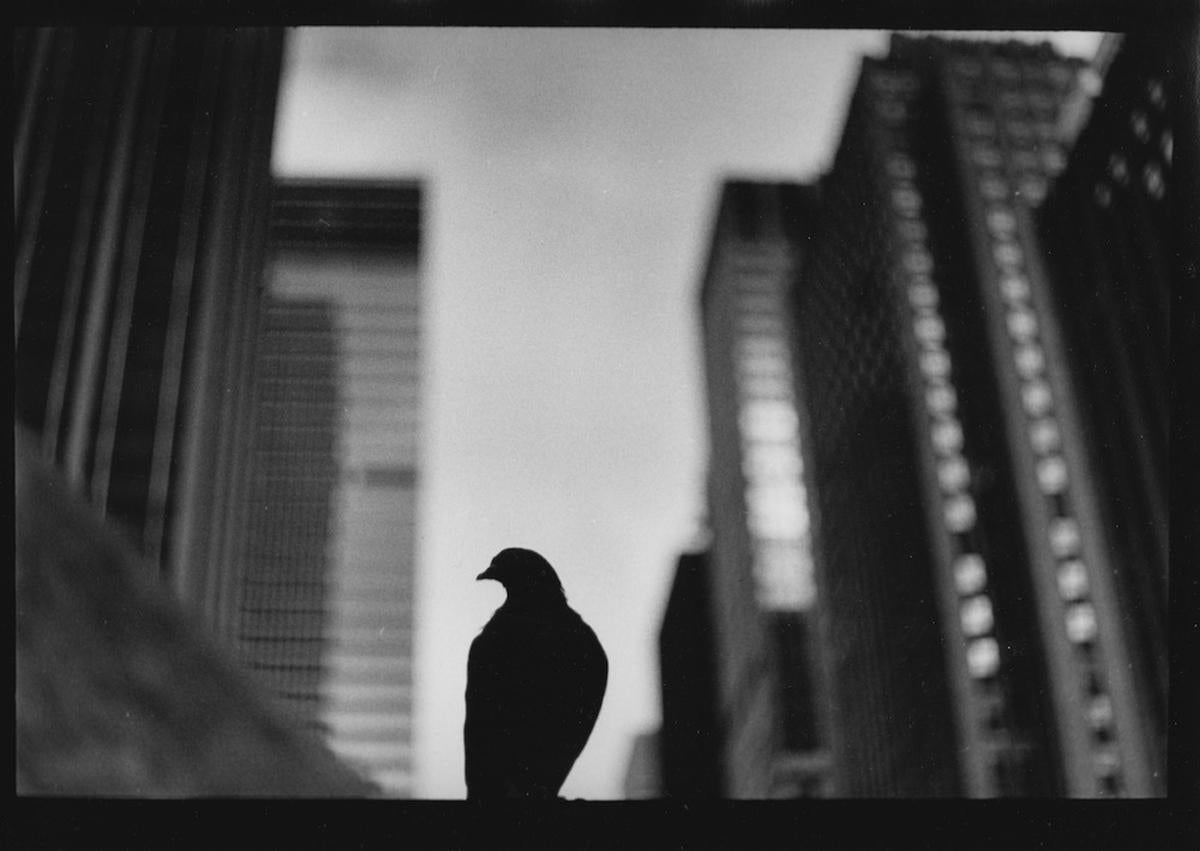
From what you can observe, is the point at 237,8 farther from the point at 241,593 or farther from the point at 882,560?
the point at 241,593

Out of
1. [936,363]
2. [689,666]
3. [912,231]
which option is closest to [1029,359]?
[936,363]

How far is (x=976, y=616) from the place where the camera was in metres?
56.2

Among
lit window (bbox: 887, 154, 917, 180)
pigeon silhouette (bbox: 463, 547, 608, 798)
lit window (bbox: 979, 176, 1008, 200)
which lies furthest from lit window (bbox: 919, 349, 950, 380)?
pigeon silhouette (bbox: 463, 547, 608, 798)

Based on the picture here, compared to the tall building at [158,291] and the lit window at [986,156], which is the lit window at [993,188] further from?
the tall building at [158,291]

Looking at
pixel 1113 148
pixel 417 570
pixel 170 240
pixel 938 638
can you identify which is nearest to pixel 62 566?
pixel 1113 148

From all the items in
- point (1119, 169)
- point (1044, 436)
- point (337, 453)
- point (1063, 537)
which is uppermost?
point (337, 453)

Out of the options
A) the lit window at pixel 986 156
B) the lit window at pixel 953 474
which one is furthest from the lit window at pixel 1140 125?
the lit window at pixel 953 474

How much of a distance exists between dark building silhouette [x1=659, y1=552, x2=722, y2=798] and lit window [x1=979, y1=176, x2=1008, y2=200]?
173 ft

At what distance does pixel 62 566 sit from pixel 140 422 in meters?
53.5

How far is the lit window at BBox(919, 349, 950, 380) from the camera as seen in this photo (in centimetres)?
5925

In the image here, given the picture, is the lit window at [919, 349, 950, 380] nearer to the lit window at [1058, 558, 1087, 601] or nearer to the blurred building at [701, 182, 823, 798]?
the lit window at [1058, 558, 1087, 601]

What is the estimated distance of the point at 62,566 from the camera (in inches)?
183

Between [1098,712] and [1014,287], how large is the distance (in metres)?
20.5

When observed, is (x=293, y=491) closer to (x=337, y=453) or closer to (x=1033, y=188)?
(x=337, y=453)
